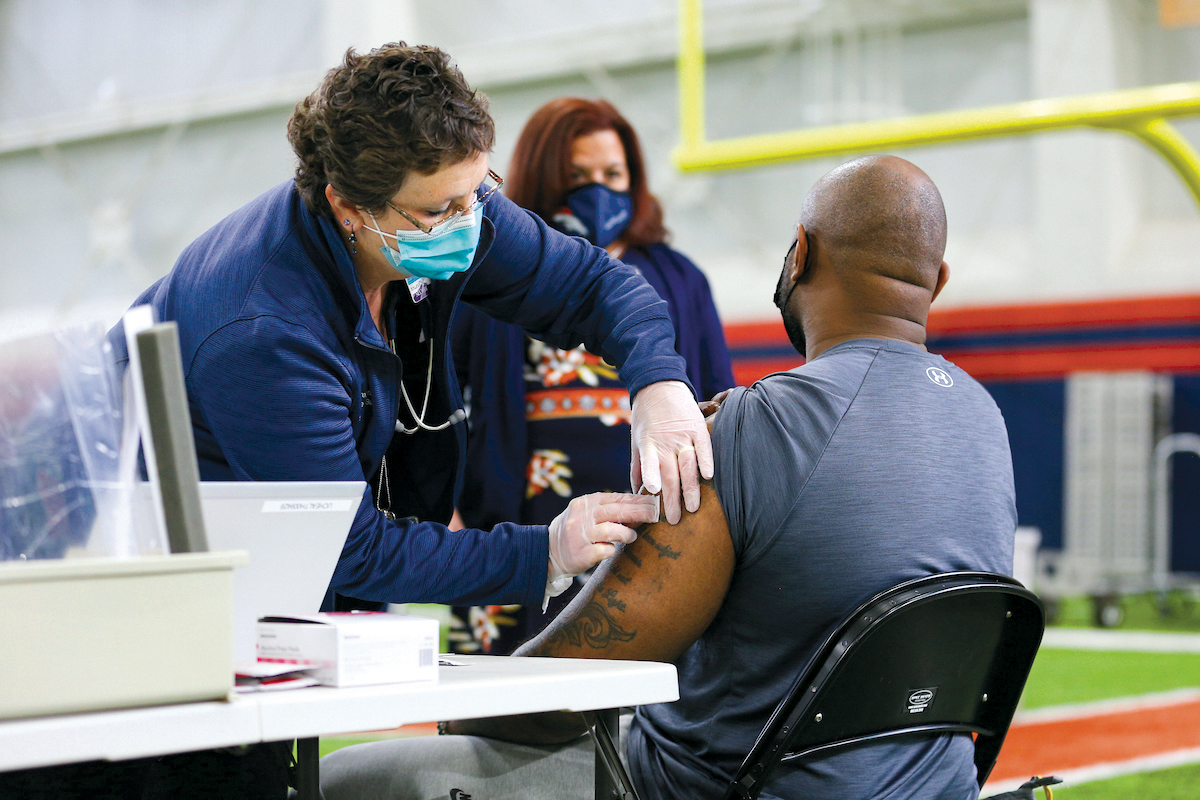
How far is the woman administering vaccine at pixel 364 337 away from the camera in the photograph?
1287mm

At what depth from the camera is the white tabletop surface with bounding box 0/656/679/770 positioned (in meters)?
0.79

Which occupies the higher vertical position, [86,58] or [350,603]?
[86,58]

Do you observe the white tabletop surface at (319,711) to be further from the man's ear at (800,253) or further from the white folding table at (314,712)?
the man's ear at (800,253)

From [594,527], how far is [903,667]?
0.36 meters

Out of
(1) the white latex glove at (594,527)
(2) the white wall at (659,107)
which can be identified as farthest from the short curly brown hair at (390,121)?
(2) the white wall at (659,107)

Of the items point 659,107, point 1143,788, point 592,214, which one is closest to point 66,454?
point 592,214

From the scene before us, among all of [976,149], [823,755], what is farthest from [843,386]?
[976,149]

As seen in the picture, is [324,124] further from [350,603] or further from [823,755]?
[823,755]

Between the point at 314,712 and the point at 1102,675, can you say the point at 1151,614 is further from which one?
the point at 314,712

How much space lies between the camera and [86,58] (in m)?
11.3

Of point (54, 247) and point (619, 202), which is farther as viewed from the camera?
point (54, 247)

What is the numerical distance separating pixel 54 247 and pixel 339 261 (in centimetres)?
1140

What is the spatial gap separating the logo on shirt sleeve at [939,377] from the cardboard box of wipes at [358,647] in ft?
2.09

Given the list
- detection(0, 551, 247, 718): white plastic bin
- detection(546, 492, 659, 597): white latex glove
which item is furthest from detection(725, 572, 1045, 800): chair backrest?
detection(0, 551, 247, 718): white plastic bin
